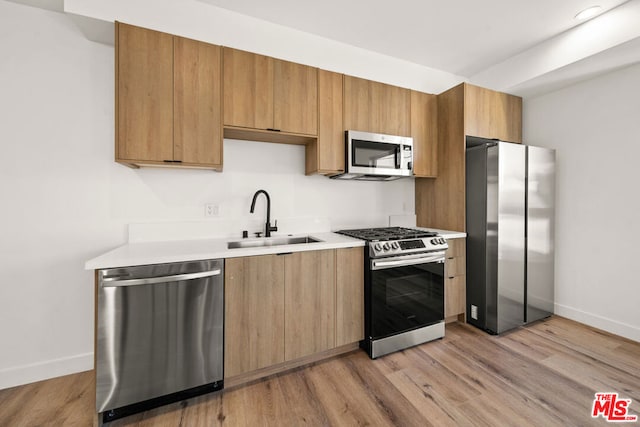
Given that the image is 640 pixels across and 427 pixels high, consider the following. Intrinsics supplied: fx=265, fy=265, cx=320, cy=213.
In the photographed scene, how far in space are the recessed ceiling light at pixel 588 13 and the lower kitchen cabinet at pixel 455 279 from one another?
2.09 m

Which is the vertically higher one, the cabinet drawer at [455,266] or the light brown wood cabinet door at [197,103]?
the light brown wood cabinet door at [197,103]

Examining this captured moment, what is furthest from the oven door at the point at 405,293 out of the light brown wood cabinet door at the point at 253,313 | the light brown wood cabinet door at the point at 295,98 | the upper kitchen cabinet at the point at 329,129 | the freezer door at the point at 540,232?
the light brown wood cabinet door at the point at 295,98

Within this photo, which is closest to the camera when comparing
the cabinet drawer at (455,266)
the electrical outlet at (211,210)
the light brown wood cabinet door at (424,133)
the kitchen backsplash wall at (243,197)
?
the kitchen backsplash wall at (243,197)

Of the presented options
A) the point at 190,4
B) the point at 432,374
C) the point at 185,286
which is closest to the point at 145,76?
the point at 190,4

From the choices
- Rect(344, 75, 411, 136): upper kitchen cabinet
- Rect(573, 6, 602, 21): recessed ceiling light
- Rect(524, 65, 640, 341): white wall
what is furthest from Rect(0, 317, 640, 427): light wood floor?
Rect(573, 6, 602, 21): recessed ceiling light

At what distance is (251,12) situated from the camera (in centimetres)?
222

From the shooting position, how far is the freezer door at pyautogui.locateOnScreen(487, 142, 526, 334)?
8.08 feet

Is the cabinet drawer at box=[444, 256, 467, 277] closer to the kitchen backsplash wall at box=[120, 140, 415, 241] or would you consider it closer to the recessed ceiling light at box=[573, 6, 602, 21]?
the kitchen backsplash wall at box=[120, 140, 415, 241]

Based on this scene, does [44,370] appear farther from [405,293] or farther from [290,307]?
[405,293]

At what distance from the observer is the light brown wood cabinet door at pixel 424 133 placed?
2.77 meters

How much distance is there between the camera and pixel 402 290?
7.38 feet

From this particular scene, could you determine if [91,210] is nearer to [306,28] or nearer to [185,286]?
[185,286]

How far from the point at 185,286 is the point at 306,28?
241cm

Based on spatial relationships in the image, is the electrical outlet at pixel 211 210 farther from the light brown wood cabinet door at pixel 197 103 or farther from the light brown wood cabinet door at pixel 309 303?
the light brown wood cabinet door at pixel 309 303
